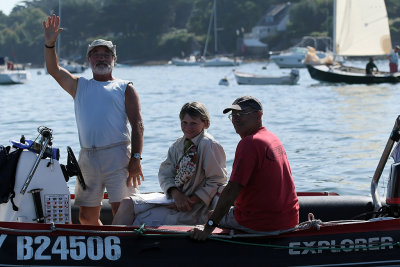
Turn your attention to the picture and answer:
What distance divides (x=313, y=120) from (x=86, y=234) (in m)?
17.6

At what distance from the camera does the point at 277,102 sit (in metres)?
30.2

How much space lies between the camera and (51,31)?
6.20 meters

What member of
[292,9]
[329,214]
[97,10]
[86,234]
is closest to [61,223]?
[86,234]

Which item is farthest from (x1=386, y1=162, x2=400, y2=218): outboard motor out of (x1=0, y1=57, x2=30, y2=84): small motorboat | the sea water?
(x1=0, y1=57, x2=30, y2=84): small motorboat

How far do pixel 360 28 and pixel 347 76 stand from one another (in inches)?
206

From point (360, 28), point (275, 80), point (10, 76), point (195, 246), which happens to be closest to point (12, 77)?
point (10, 76)

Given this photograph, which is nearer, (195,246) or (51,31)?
(195,246)

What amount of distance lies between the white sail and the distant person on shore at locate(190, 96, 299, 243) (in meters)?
34.3

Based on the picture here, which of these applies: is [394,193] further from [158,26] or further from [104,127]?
[158,26]

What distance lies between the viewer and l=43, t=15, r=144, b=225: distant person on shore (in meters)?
6.14

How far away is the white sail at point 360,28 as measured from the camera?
38875 mm

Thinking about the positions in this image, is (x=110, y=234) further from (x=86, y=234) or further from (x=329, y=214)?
(x=329, y=214)

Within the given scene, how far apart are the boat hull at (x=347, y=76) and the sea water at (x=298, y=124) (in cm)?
33

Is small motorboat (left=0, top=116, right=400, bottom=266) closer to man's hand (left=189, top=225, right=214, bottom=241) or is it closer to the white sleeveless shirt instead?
man's hand (left=189, top=225, right=214, bottom=241)
